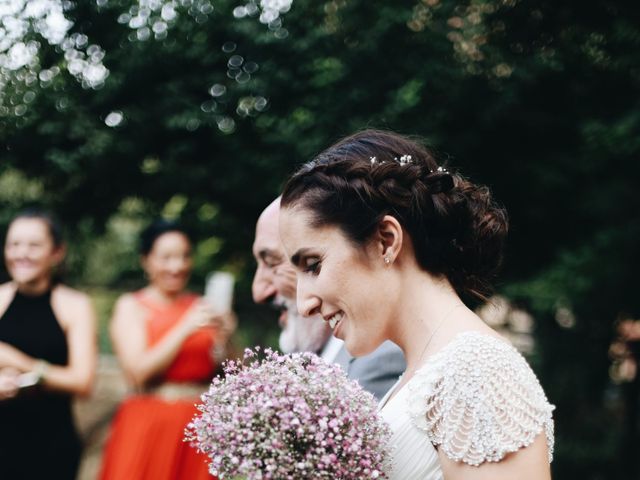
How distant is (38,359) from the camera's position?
418cm

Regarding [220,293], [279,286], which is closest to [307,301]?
[279,286]

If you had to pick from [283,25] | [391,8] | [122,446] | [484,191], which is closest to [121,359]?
[122,446]

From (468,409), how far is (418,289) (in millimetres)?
354

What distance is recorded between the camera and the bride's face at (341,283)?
1779 millimetres

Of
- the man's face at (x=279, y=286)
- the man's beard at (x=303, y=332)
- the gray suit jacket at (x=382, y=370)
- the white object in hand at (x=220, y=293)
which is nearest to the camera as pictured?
the gray suit jacket at (x=382, y=370)

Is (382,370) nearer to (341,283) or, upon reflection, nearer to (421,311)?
(421,311)

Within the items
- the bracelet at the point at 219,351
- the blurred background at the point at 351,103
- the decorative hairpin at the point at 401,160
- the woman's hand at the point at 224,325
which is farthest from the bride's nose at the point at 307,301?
the bracelet at the point at 219,351

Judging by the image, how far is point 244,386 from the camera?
1.57 metres

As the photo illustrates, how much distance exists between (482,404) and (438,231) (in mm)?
470

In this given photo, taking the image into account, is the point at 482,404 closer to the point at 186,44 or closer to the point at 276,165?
the point at 276,165

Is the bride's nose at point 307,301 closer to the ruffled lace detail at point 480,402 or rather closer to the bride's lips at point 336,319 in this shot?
the bride's lips at point 336,319

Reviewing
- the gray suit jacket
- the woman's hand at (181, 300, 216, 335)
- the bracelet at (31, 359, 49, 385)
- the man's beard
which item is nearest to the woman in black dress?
the bracelet at (31, 359, 49, 385)

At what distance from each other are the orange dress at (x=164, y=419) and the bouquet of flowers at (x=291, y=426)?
2745mm

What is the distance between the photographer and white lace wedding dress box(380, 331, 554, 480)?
5.14 feet
